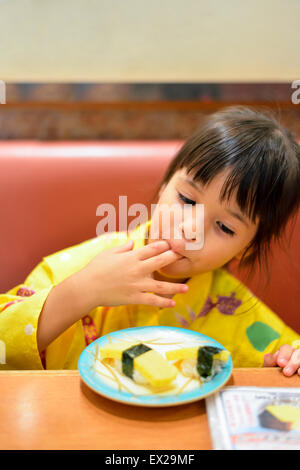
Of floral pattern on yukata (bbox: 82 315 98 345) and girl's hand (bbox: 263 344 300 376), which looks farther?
floral pattern on yukata (bbox: 82 315 98 345)

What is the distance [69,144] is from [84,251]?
1.44ft

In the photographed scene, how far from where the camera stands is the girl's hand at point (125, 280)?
827 mm

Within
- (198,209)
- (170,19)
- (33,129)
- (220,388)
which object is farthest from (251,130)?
(33,129)

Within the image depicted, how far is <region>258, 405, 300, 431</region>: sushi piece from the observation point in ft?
1.91

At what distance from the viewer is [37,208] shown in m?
1.33

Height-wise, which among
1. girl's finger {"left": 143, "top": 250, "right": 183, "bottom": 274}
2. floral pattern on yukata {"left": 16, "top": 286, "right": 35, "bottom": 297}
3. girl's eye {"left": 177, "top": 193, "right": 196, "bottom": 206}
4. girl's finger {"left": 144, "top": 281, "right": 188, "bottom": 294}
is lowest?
floral pattern on yukata {"left": 16, "top": 286, "right": 35, "bottom": 297}

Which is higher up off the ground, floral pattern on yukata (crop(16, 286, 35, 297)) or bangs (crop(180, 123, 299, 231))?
bangs (crop(180, 123, 299, 231))

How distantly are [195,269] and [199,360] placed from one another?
Result: 0.35 m

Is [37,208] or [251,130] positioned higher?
[251,130]

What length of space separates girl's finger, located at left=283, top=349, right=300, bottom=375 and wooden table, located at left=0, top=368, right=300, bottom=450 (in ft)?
0.28

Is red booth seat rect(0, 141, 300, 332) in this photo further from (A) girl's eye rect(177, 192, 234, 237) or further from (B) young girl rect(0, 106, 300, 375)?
(A) girl's eye rect(177, 192, 234, 237)

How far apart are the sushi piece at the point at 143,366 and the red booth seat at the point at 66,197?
680mm

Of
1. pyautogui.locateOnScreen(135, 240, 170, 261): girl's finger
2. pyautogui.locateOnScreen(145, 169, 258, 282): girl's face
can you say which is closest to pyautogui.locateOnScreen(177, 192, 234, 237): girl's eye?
pyautogui.locateOnScreen(145, 169, 258, 282): girl's face

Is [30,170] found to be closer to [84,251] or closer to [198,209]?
[84,251]
